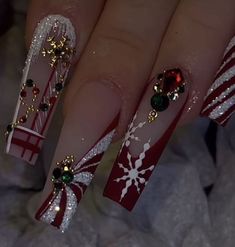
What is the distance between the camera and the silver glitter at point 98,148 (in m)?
0.62

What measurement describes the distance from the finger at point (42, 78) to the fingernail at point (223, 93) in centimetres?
14

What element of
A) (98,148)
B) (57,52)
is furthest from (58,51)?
(98,148)

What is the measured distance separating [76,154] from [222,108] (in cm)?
15

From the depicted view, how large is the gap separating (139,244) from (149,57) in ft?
0.65

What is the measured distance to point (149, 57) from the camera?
655 millimetres

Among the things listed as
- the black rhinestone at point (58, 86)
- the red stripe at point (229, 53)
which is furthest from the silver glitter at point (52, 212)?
the red stripe at point (229, 53)

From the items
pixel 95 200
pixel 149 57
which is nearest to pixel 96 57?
pixel 149 57

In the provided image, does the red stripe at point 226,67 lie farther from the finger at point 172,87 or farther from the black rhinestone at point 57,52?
the black rhinestone at point 57,52

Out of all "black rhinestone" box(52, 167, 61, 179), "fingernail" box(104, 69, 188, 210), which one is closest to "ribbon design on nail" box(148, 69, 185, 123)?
"fingernail" box(104, 69, 188, 210)

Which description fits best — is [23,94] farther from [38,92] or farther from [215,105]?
[215,105]

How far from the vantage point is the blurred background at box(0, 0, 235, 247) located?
686 millimetres

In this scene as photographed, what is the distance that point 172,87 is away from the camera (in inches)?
24.8

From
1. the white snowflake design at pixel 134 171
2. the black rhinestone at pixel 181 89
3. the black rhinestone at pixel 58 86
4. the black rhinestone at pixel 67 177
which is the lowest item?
the black rhinestone at pixel 67 177

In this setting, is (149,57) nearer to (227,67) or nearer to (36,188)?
(227,67)
